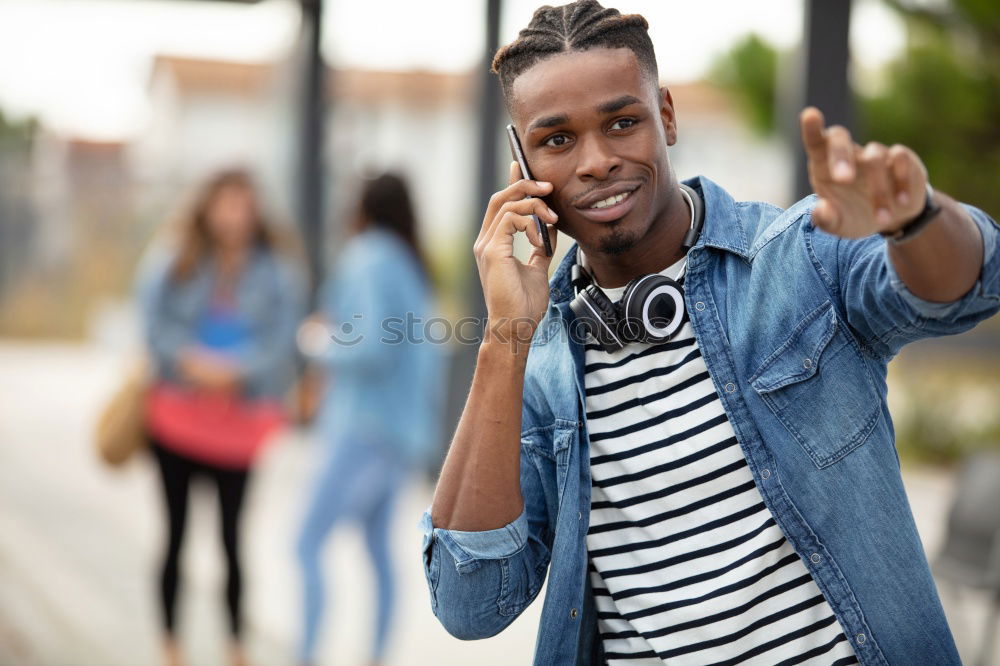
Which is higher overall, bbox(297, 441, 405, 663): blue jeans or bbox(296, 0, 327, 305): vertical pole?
bbox(296, 0, 327, 305): vertical pole

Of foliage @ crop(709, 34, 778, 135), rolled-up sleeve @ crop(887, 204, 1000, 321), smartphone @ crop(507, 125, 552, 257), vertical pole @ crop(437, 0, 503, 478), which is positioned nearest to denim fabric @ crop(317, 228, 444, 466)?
smartphone @ crop(507, 125, 552, 257)

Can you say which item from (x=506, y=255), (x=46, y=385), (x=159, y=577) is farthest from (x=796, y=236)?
(x=46, y=385)

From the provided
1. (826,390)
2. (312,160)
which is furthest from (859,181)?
(312,160)

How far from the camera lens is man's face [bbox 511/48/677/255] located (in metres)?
1.70

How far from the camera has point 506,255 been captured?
1.81 metres

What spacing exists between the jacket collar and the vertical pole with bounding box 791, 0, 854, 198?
8.42 ft

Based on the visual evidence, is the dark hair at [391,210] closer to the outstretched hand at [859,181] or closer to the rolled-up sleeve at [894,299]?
the rolled-up sleeve at [894,299]

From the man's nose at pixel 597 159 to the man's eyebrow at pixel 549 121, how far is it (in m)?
0.05

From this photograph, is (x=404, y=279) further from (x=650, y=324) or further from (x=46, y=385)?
(x=46, y=385)

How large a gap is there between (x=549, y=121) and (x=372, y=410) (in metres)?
2.90

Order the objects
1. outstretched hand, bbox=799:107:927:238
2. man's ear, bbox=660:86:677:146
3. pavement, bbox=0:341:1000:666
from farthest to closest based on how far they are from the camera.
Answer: pavement, bbox=0:341:1000:666, man's ear, bbox=660:86:677:146, outstretched hand, bbox=799:107:927:238

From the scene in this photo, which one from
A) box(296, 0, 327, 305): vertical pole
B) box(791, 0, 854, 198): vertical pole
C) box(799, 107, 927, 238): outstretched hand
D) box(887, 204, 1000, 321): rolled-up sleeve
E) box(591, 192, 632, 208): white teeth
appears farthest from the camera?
box(296, 0, 327, 305): vertical pole

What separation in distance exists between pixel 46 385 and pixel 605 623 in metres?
14.5

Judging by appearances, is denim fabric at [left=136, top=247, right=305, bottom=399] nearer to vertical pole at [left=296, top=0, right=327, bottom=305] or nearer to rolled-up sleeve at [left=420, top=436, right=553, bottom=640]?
rolled-up sleeve at [left=420, top=436, right=553, bottom=640]
